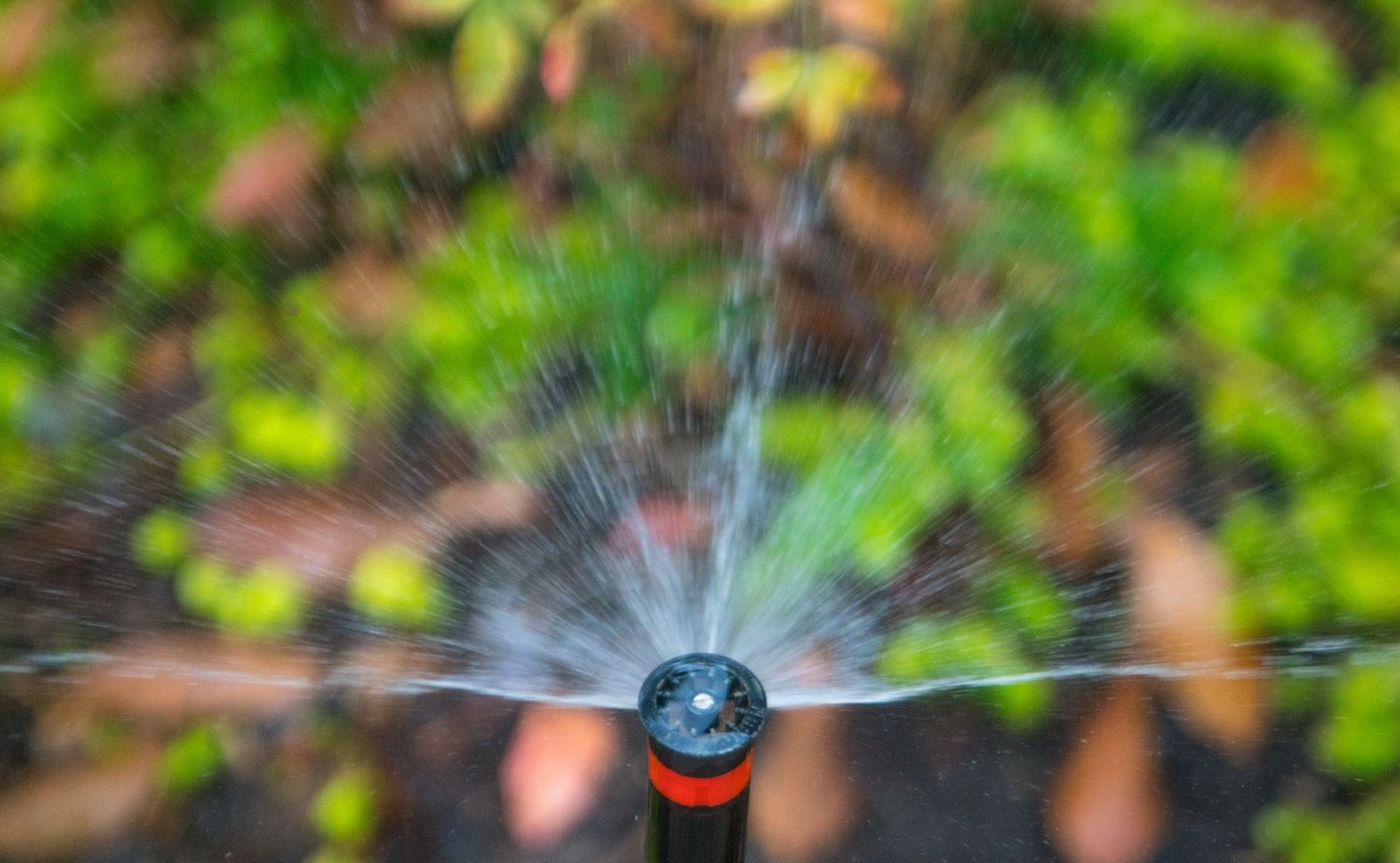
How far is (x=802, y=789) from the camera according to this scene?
1.47 meters

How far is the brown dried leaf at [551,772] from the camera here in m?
1.39

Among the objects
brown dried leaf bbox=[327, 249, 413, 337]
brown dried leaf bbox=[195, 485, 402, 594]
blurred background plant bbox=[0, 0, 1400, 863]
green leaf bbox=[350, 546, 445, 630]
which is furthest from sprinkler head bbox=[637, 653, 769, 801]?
brown dried leaf bbox=[327, 249, 413, 337]

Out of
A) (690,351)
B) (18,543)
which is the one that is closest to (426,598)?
(690,351)

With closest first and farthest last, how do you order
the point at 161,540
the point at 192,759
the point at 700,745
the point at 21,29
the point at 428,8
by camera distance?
the point at 700,745 < the point at 428,8 < the point at 21,29 < the point at 192,759 < the point at 161,540

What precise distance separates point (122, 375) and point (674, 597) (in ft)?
3.05

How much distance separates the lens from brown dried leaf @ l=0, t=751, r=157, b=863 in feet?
4.70

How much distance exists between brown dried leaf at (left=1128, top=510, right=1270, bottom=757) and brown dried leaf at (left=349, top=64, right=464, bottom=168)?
106 cm

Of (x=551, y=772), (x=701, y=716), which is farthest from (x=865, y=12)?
(x=551, y=772)

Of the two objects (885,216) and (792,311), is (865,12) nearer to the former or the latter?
(885,216)

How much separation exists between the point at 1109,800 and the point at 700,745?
783 millimetres

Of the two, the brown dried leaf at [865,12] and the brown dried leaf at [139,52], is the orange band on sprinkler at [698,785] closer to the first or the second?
the brown dried leaf at [865,12]

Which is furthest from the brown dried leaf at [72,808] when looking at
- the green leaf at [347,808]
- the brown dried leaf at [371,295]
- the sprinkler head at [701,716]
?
the sprinkler head at [701,716]

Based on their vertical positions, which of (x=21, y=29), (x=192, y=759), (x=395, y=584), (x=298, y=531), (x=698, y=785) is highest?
(x=21, y=29)

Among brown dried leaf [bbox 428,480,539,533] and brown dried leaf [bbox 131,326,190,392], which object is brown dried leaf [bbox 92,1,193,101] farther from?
brown dried leaf [bbox 428,480,539,533]
